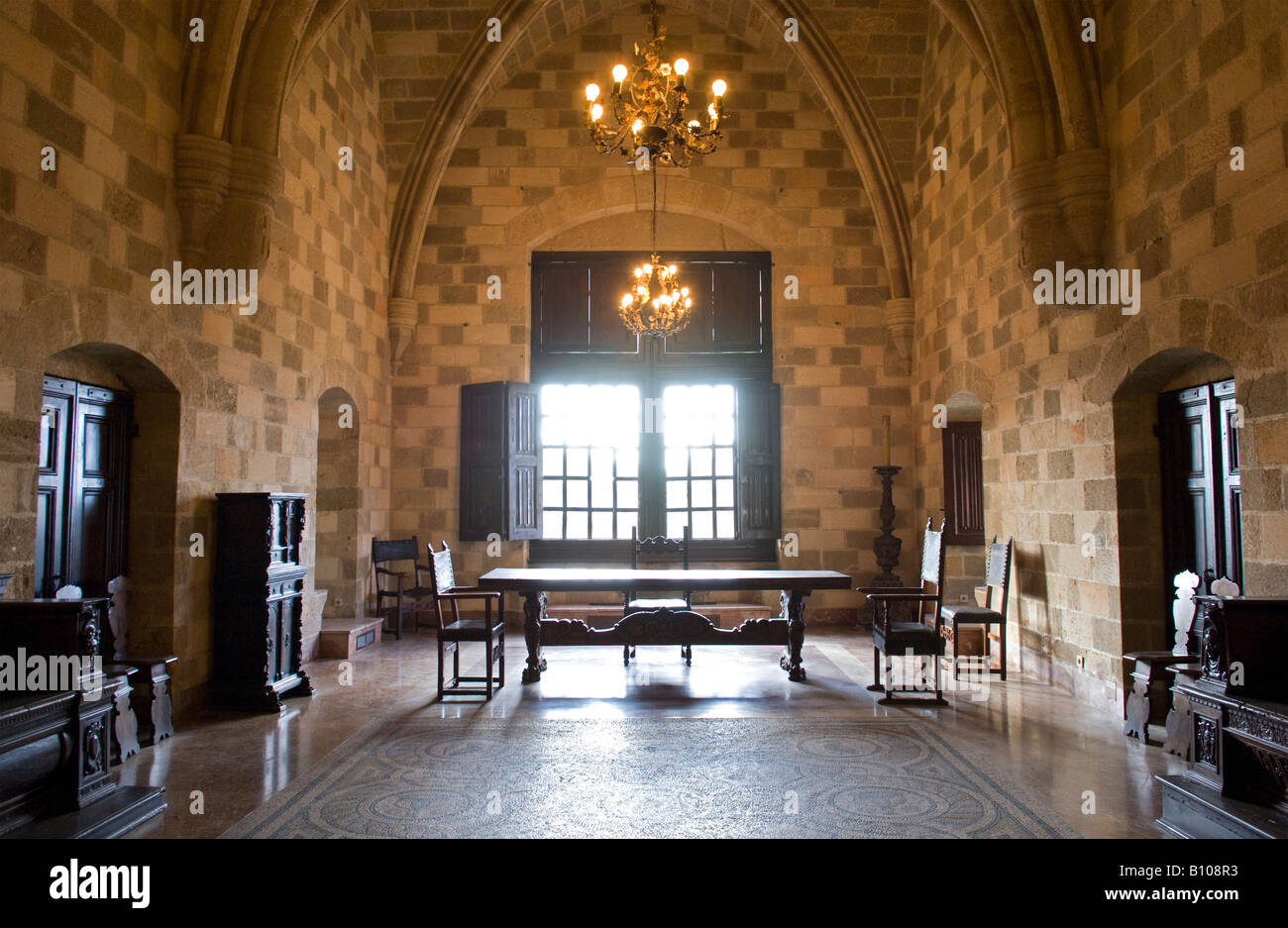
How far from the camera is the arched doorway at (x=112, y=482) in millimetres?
4320

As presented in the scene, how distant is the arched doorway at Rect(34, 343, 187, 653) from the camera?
432 cm

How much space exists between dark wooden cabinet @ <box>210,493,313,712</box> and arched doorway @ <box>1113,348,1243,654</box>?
17.4 feet

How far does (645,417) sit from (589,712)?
452 centimetres

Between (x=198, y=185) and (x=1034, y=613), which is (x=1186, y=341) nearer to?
(x=1034, y=613)

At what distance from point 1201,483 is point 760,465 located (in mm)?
4458

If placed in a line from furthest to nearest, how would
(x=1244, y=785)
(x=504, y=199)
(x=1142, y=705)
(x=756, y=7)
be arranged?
(x=504, y=199) → (x=756, y=7) → (x=1142, y=705) → (x=1244, y=785)

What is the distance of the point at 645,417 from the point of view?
898 cm

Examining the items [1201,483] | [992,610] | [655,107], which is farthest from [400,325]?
[1201,483]

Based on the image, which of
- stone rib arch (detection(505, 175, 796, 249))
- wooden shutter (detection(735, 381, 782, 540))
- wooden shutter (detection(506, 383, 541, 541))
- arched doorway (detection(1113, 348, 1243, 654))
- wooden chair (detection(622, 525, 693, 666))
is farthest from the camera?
stone rib arch (detection(505, 175, 796, 249))

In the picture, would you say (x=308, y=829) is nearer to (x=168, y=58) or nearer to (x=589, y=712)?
(x=589, y=712)

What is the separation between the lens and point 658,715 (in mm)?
4879

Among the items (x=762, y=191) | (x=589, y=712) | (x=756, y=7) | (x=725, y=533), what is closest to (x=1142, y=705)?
(x=589, y=712)

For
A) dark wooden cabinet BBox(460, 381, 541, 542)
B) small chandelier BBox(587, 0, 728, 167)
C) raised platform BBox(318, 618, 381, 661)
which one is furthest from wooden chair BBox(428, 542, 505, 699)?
small chandelier BBox(587, 0, 728, 167)

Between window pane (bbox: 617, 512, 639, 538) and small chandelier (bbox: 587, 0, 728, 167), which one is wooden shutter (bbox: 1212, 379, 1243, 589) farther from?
window pane (bbox: 617, 512, 639, 538)
